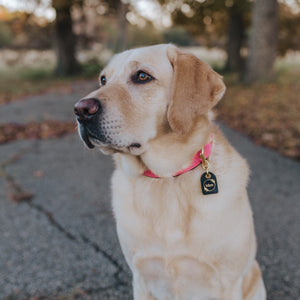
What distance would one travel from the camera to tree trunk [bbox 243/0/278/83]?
9844mm

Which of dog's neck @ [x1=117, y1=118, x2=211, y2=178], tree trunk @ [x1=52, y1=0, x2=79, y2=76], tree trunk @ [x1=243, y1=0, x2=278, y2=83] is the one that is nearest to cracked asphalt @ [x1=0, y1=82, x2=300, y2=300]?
dog's neck @ [x1=117, y1=118, x2=211, y2=178]

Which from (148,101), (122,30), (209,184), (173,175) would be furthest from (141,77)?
(122,30)

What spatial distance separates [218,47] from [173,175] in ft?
61.6

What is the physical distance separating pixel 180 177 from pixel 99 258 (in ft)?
5.20

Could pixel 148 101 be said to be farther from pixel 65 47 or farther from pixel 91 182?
pixel 65 47

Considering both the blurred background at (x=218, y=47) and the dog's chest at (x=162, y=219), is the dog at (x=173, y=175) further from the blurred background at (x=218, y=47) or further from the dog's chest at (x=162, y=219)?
the blurred background at (x=218, y=47)

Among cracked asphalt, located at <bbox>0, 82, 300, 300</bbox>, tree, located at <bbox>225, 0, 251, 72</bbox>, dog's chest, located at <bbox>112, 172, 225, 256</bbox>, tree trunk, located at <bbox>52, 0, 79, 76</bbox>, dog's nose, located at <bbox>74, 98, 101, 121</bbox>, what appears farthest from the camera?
tree trunk, located at <bbox>52, 0, 79, 76</bbox>

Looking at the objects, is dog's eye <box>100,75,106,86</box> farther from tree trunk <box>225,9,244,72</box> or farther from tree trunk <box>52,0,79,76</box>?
tree trunk <box>52,0,79,76</box>

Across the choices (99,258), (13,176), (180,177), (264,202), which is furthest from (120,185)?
(13,176)

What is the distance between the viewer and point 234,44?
15.7 m

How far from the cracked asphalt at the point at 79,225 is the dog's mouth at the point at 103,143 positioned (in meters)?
1.40

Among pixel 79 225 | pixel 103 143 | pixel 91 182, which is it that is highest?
pixel 103 143

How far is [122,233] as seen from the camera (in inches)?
82.4

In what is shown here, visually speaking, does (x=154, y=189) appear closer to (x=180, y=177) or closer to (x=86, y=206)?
(x=180, y=177)
